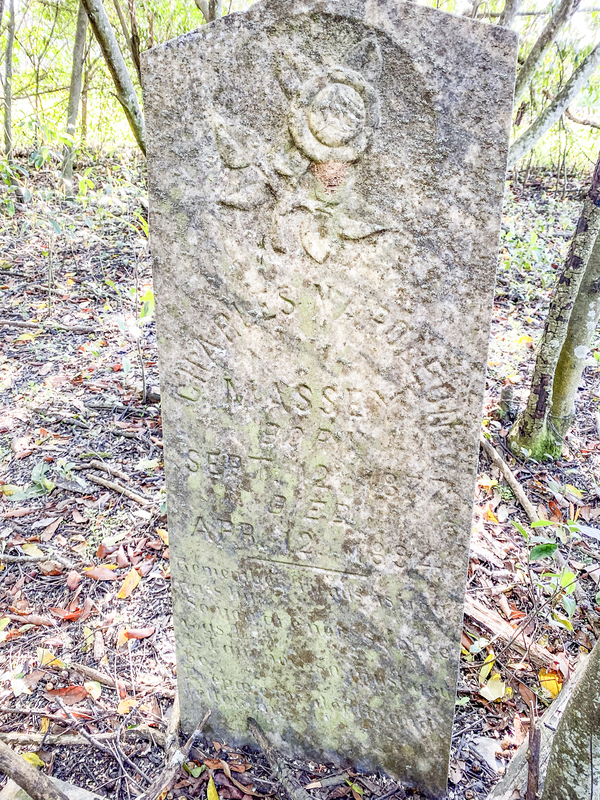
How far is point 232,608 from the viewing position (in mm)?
1745

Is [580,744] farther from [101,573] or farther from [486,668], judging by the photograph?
[101,573]

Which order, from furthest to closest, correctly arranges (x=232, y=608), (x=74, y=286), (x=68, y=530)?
(x=74, y=286), (x=68, y=530), (x=232, y=608)

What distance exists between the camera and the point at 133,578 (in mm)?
2428

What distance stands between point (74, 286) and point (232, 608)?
4000mm

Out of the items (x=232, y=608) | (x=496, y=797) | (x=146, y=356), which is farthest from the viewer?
(x=146, y=356)

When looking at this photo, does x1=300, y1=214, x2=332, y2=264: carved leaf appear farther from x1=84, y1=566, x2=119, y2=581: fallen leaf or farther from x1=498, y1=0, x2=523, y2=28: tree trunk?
x1=498, y1=0, x2=523, y2=28: tree trunk

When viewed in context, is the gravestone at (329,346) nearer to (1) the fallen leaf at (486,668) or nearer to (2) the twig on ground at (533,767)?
(2) the twig on ground at (533,767)

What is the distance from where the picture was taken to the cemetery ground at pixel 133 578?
6.00 ft

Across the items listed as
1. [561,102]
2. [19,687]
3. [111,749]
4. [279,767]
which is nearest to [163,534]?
[19,687]

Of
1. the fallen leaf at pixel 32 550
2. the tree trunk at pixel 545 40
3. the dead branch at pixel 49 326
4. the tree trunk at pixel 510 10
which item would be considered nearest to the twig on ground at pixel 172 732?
the fallen leaf at pixel 32 550

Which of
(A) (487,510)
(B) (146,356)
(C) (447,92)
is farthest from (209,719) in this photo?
(B) (146,356)

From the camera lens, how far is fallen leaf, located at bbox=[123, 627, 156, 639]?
2217 mm

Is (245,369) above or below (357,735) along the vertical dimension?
above

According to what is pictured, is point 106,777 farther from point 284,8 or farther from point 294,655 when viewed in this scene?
point 284,8
